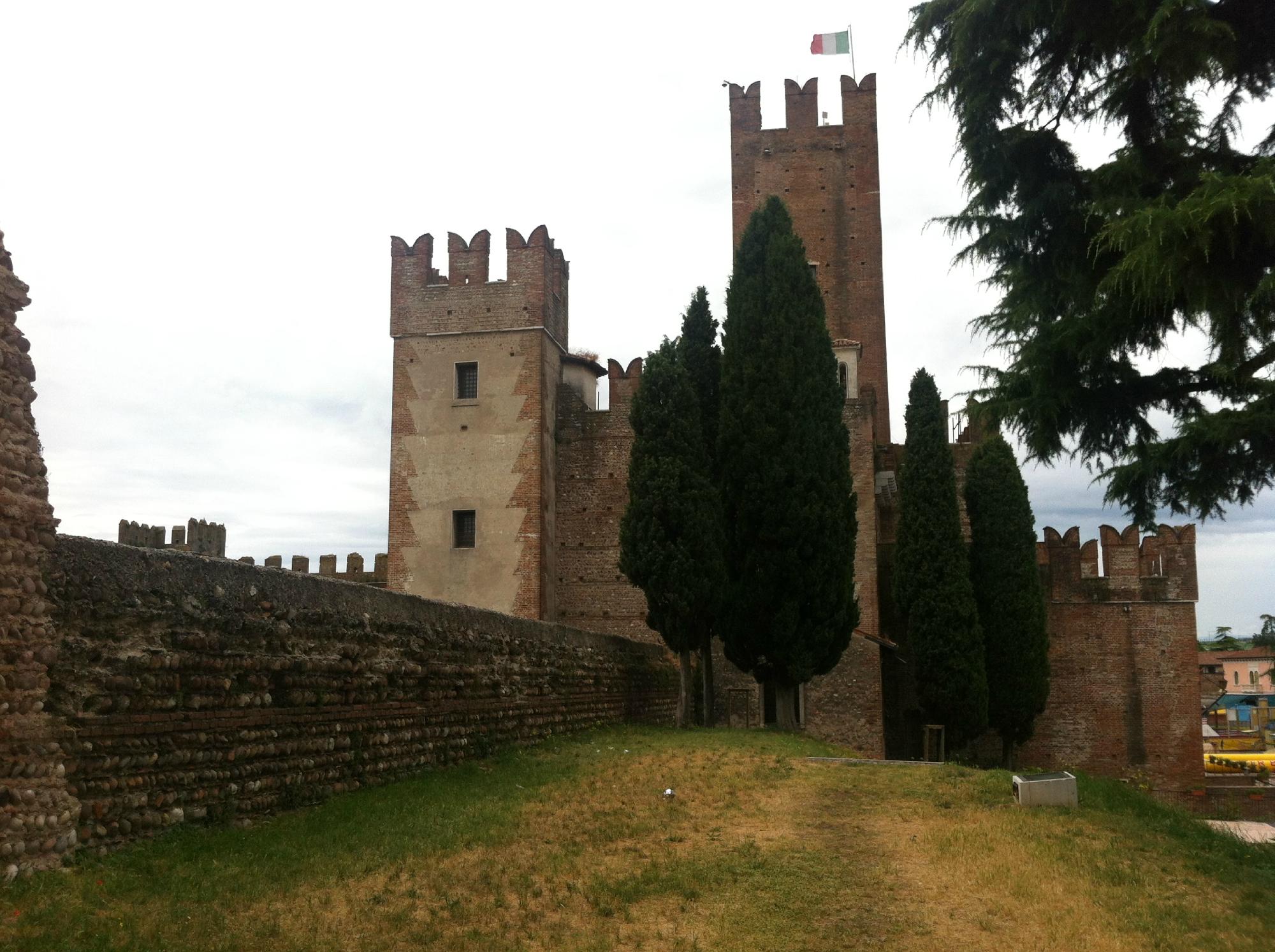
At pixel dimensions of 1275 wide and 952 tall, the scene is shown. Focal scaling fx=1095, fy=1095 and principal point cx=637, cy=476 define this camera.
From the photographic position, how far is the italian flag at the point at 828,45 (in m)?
28.5

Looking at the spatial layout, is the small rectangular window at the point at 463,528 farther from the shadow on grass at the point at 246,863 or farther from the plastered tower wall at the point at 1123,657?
the plastered tower wall at the point at 1123,657

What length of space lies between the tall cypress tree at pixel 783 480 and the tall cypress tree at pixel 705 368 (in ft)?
1.59

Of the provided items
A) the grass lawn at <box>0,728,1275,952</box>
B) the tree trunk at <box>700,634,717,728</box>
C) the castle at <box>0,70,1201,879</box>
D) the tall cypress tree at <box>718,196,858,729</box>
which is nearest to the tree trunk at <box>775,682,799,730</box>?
the tall cypress tree at <box>718,196,858,729</box>

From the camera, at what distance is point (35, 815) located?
17.4 feet

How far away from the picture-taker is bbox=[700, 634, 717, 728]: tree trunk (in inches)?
697

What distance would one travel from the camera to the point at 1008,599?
2267cm

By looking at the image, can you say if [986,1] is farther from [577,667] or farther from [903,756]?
[903,756]

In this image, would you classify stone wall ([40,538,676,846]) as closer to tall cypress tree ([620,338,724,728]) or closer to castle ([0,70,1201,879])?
castle ([0,70,1201,879])

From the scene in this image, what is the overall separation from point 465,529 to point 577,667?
755 cm

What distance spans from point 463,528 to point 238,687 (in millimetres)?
14470

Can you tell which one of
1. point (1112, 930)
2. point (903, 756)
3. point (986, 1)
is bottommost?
point (903, 756)

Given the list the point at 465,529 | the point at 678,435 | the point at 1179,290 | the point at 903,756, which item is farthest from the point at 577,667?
the point at 903,756

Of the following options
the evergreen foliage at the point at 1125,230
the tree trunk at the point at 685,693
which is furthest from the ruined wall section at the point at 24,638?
the tree trunk at the point at 685,693

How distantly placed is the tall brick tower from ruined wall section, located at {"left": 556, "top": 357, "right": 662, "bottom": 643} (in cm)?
59
